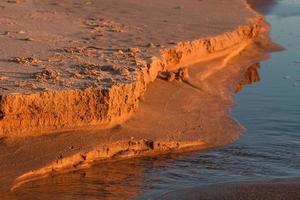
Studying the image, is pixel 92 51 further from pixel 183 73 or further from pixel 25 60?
pixel 183 73

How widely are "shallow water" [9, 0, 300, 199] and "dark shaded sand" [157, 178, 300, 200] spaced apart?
174 millimetres

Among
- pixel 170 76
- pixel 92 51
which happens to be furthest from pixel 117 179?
pixel 170 76

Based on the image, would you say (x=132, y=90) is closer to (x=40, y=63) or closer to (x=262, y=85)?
(x=40, y=63)

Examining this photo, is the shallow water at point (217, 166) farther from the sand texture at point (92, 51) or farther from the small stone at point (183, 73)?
the small stone at point (183, 73)

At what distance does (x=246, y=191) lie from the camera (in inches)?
241

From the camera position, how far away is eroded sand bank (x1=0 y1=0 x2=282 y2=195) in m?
6.70

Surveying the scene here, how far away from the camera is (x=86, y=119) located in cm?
703

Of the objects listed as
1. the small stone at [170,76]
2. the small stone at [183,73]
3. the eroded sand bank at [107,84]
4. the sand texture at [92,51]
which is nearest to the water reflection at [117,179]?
the eroded sand bank at [107,84]

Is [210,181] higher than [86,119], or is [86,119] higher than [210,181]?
[86,119]

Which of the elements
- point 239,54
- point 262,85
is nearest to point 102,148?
point 262,85

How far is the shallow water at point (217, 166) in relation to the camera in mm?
6293

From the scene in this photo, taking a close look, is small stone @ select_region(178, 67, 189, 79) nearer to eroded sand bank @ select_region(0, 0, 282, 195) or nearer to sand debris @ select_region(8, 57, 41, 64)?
eroded sand bank @ select_region(0, 0, 282, 195)

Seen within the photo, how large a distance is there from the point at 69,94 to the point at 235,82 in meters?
4.26

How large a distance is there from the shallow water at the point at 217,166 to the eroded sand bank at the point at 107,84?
175mm
